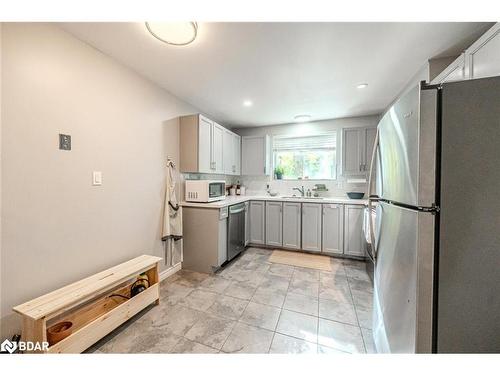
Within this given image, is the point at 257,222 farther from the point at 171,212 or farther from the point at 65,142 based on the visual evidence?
the point at 65,142

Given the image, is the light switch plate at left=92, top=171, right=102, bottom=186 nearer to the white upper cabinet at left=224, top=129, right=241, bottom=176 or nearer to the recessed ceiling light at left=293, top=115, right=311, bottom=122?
the white upper cabinet at left=224, top=129, right=241, bottom=176

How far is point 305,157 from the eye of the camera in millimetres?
4047

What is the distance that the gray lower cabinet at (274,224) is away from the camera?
3.52 metres

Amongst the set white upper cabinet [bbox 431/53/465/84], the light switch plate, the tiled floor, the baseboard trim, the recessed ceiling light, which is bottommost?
the tiled floor

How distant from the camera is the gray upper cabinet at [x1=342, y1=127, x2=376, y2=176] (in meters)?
3.29

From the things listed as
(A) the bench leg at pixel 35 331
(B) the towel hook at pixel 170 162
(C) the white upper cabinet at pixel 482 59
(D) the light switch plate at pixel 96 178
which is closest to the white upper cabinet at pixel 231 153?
Result: (B) the towel hook at pixel 170 162

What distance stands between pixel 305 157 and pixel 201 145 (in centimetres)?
226

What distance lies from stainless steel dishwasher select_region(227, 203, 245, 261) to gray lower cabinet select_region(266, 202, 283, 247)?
51 centimetres

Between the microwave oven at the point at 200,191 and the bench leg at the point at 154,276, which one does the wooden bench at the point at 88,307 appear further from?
the microwave oven at the point at 200,191

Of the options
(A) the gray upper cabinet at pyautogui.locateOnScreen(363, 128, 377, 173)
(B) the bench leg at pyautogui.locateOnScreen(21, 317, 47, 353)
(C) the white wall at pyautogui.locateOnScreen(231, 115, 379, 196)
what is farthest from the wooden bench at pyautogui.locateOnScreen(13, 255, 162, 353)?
(A) the gray upper cabinet at pyautogui.locateOnScreen(363, 128, 377, 173)

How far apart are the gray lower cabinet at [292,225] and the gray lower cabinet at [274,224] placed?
7cm

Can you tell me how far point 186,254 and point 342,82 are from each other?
3.07 m

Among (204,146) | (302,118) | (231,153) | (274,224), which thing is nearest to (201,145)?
(204,146)
